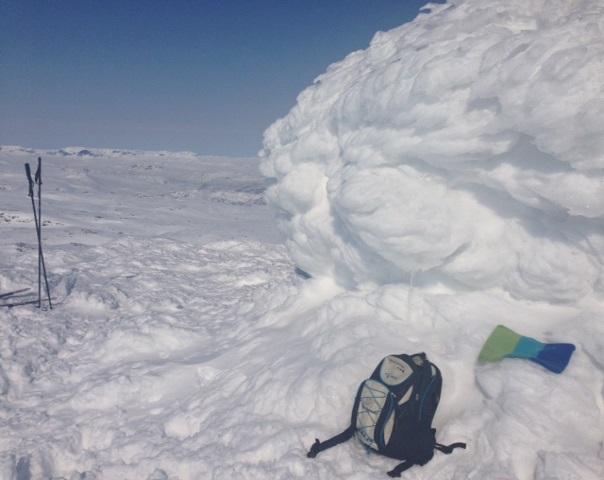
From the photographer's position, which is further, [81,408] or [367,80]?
[367,80]

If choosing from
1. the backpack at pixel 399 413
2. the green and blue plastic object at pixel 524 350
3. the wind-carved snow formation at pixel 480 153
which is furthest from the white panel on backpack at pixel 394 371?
the wind-carved snow formation at pixel 480 153

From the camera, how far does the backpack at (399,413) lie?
10.6 feet

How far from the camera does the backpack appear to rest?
323 cm

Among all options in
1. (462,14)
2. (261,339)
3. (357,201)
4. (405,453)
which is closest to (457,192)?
(357,201)

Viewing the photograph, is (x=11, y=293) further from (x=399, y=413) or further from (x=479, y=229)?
(x=479, y=229)

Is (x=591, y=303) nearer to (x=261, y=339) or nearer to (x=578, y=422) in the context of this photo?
Result: (x=578, y=422)

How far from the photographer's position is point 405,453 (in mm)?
3234

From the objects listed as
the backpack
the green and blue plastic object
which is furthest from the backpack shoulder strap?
the green and blue plastic object

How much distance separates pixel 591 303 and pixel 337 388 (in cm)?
273

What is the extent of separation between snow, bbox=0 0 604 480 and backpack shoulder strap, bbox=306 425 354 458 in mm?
82

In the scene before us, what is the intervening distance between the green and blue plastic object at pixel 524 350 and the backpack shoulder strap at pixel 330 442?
1.47 m

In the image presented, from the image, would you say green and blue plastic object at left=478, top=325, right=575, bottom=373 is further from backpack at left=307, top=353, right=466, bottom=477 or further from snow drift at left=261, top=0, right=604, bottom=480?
backpack at left=307, top=353, right=466, bottom=477

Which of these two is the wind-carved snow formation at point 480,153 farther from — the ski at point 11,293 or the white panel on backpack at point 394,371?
the ski at point 11,293

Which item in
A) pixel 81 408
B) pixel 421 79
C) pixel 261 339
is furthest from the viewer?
pixel 261 339
